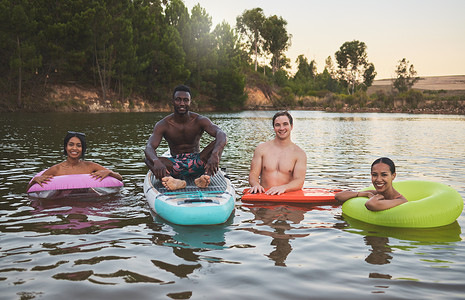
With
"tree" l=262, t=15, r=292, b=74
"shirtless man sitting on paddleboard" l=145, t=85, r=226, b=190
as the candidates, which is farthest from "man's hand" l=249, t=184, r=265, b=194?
"tree" l=262, t=15, r=292, b=74

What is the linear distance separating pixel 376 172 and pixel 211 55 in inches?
2382

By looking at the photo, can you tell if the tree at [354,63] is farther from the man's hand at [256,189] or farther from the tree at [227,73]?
the man's hand at [256,189]

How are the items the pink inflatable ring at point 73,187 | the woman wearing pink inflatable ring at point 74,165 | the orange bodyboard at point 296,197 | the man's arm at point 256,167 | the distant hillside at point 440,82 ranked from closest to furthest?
the orange bodyboard at point 296,197 < the pink inflatable ring at point 73,187 < the man's arm at point 256,167 < the woman wearing pink inflatable ring at point 74,165 < the distant hillside at point 440,82

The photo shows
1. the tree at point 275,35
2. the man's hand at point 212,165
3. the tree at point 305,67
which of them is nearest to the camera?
the man's hand at point 212,165

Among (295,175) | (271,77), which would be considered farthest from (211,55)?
(295,175)

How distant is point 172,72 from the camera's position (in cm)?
5666

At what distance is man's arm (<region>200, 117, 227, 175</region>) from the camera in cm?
659

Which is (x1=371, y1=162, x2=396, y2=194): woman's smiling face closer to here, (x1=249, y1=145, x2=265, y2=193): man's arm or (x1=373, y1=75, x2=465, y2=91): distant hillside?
(x1=249, y1=145, x2=265, y2=193): man's arm

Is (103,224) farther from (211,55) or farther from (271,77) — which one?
(271,77)

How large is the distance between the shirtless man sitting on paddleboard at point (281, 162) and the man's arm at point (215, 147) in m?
0.83

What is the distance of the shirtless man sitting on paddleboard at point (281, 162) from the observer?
727 centimetres

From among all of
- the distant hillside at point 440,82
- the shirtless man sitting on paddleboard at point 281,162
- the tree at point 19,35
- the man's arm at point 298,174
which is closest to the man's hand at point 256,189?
the shirtless man sitting on paddleboard at point 281,162

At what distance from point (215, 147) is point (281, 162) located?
52.8 inches

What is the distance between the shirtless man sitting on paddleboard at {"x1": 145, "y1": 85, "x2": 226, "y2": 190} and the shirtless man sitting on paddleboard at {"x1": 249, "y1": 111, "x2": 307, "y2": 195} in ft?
2.99
